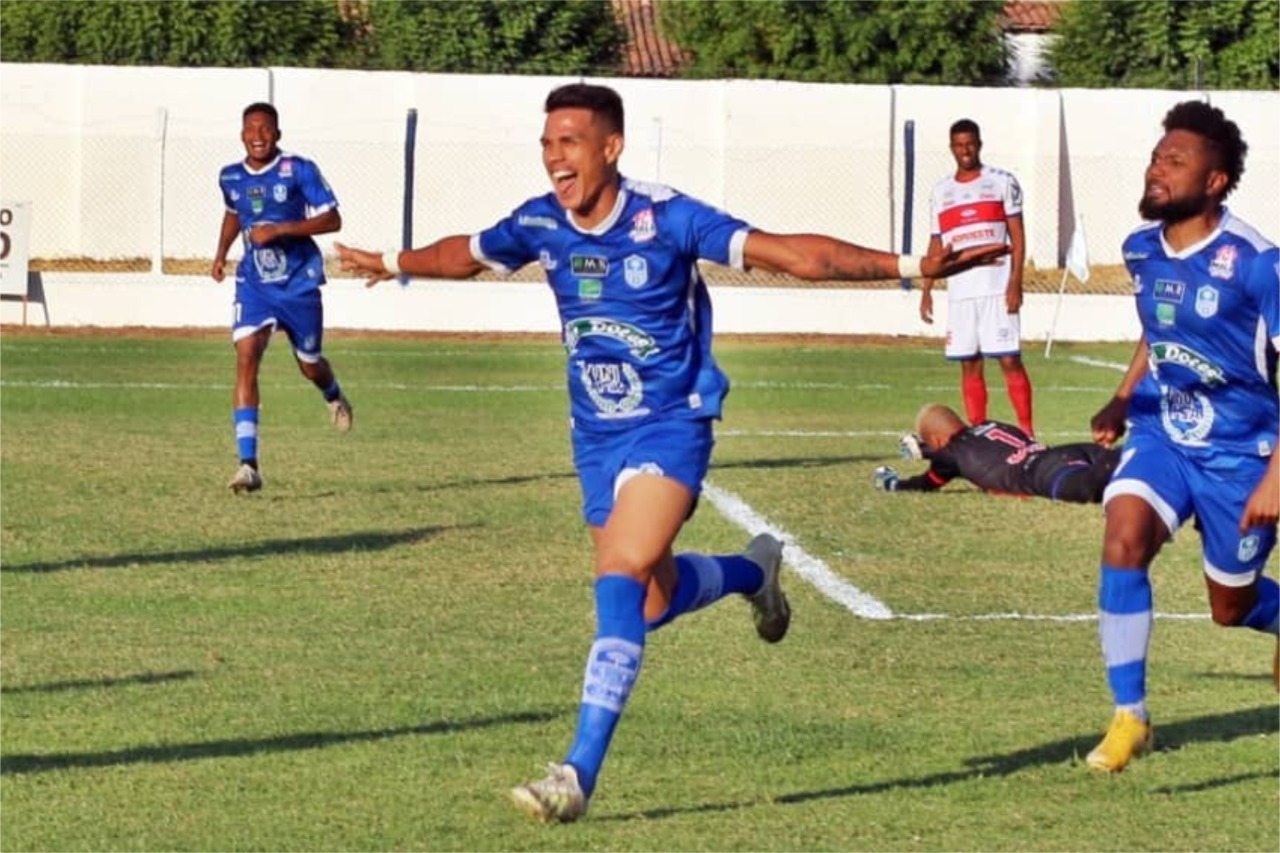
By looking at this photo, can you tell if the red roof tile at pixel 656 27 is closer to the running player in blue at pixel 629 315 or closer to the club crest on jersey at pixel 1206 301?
the club crest on jersey at pixel 1206 301

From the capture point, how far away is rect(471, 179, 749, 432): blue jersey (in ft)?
25.3

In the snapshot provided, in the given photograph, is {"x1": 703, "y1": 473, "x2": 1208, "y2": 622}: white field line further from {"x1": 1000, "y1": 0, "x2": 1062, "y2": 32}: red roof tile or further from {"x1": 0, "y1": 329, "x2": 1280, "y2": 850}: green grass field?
{"x1": 1000, "y1": 0, "x2": 1062, "y2": 32}: red roof tile

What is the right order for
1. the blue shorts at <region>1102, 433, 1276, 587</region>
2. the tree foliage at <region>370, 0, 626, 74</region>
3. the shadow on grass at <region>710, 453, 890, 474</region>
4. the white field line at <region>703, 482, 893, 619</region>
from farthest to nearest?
the tree foliage at <region>370, 0, 626, 74</region>
the shadow on grass at <region>710, 453, 890, 474</region>
the white field line at <region>703, 482, 893, 619</region>
the blue shorts at <region>1102, 433, 1276, 587</region>

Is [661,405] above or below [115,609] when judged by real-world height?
above

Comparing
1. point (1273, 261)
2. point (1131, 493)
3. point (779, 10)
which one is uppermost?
point (779, 10)

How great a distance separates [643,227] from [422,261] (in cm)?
97

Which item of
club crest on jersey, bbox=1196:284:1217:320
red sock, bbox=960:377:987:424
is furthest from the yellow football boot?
red sock, bbox=960:377:987:424

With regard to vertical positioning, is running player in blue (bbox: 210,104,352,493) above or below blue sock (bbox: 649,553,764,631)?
above

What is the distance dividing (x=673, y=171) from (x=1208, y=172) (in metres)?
31.8

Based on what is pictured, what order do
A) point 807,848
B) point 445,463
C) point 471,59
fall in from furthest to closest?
point 471,59 → point 445,463 → point 807,848

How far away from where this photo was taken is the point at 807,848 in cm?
703

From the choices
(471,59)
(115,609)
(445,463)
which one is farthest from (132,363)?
(471,59)

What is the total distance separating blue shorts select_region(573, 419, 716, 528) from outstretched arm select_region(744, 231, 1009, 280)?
587mm

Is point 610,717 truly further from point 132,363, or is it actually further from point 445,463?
point 132,363
